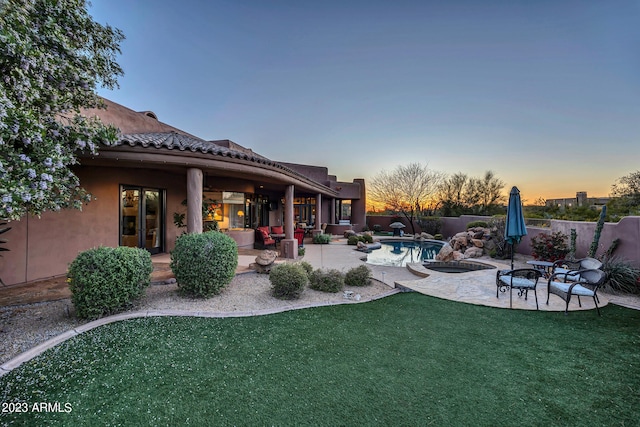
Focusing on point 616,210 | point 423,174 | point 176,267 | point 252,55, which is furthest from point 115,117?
point 423,174

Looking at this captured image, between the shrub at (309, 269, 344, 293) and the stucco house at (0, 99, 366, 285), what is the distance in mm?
3221

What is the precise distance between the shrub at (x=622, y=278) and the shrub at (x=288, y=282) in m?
7.47

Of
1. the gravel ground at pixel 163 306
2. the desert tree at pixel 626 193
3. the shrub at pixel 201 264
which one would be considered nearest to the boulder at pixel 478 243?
the desert tree at pixel 626 193

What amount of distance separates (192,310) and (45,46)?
4626 millimetres

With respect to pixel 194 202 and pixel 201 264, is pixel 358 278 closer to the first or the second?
pixel 201 264

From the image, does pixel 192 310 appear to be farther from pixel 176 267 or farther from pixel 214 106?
pixel 214 106

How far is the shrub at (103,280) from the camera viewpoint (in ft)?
13.7

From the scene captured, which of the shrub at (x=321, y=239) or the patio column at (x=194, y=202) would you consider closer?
the patio column at (x=194, y=202)

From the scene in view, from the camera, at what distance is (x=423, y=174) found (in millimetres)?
26516

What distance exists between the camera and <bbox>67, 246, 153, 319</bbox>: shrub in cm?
418

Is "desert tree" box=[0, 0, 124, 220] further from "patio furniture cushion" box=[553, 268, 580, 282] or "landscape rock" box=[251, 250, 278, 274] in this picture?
"patio furniture cushion" box=[553, 268, 580, 282]

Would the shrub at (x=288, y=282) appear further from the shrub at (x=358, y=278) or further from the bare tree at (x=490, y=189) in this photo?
the bare tree at (x=490, y=189)

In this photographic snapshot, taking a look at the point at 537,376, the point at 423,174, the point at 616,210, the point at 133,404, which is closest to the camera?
the point at 133,404

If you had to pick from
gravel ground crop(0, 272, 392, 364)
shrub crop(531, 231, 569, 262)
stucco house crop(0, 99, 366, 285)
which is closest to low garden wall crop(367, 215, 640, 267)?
shrub crop(531, 231, 569, 262)
